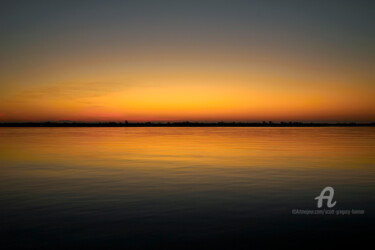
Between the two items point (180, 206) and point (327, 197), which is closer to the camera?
point (180, 206)

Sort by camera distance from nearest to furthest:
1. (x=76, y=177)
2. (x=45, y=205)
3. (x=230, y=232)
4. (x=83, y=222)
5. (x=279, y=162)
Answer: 1. (x=230, y=232)
2. (x=83, y=222)
3. (x=45, y=205)
4. (x=76, y=177)
5. (x=279, y=162)

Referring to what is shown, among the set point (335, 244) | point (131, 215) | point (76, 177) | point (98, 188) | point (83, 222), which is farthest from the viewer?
point (76, 177)

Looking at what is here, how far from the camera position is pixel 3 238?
1019 cm

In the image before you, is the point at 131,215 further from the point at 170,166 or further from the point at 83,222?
the point at 170,166

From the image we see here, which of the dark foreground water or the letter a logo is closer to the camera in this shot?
the dark foreground water

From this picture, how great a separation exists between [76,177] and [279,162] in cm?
1601

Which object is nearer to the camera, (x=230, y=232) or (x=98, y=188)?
(x=230, y=232)

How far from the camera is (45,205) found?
14.4m

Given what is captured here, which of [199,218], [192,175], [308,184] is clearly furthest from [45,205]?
[308,184]

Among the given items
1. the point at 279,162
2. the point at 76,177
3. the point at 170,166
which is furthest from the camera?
the point at 279,162

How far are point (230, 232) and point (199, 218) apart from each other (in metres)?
1.81

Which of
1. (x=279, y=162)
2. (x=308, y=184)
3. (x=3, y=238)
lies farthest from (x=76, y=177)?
(x=279, y=162)

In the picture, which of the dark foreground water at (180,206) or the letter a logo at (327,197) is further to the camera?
the letter a logo at (327,197)

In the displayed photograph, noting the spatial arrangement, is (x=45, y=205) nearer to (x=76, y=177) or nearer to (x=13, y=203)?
(x=13, y=203)
